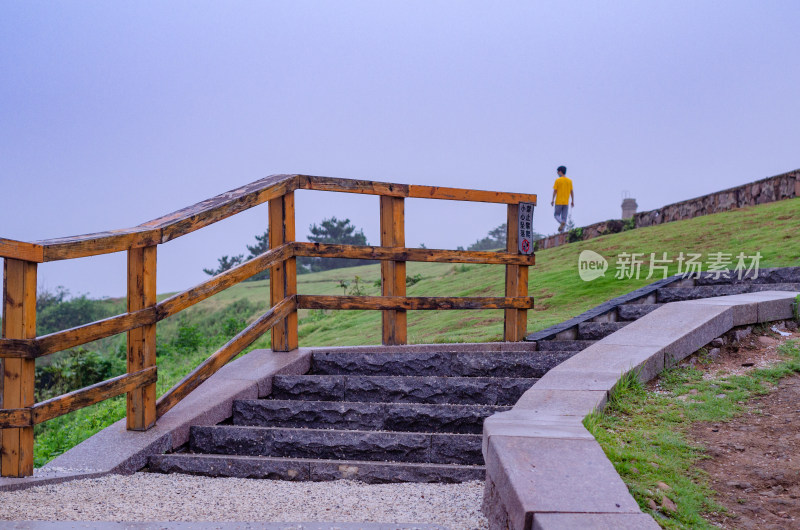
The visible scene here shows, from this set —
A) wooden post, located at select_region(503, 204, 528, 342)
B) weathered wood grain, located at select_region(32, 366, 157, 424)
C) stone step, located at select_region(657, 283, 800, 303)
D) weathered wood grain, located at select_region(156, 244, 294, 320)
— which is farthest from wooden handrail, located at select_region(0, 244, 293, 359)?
stone step, located at select_region(657, 283, 800, 303)

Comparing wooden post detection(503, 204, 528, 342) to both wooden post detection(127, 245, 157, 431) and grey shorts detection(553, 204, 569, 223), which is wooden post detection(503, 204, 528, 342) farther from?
grey shorts detection(553, 204, 569, 223)

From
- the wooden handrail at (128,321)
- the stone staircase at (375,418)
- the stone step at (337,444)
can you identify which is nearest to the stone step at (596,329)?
the stone staircase at (375,418)

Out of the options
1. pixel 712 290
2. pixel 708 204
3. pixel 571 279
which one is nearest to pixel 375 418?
pixel 712 290

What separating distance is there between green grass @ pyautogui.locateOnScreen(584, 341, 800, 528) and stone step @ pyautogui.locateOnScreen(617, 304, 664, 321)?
167 centimetres

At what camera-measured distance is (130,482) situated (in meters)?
3.74

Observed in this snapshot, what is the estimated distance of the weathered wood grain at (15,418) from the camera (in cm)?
344

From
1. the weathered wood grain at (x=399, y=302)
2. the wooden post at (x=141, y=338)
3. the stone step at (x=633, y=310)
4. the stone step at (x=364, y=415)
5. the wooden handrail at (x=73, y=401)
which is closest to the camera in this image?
the wooden handrail at (x=73, y=401)

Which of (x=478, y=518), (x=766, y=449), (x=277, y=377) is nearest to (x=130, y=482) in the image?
(x=277, y=377)

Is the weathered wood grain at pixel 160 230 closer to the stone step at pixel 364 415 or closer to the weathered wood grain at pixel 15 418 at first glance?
the weathered wood grain at pixel 15 418

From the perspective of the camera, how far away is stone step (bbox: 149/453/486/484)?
381 cm

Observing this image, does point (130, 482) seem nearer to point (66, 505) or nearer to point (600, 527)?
point (66, 505)

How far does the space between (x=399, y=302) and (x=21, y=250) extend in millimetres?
3026

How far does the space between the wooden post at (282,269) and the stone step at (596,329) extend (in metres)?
2.69

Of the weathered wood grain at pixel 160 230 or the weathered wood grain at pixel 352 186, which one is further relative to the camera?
the weathered wood grain at pixel 352 186
